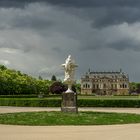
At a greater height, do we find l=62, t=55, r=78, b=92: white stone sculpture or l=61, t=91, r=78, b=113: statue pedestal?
l=62, t=55, r=78, b=92: white stone sculpture

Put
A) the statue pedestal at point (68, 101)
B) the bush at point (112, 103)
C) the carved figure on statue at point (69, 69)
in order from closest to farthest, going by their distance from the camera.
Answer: the statue pedestal at point (68, 101), the carved figure on statue at point (69, 69), the bush at point (112, 103)

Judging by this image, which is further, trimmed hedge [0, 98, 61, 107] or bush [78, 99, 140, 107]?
trimmed hedge [0, 98, 61, 107]

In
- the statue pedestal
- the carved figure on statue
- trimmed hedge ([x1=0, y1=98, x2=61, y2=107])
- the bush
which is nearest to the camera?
the statue pedestal

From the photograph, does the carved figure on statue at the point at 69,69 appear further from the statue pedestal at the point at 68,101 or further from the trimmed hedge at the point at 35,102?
the trimmed hedge at the point at 35,102

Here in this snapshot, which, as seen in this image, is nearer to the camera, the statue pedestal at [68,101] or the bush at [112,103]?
the statue pedestal at [68,101]

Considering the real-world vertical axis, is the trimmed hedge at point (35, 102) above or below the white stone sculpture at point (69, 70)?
below

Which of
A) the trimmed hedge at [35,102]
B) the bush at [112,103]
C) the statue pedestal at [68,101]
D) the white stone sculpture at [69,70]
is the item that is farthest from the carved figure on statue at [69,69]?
the bush at [112,103]

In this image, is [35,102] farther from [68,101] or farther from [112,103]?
[68,101]

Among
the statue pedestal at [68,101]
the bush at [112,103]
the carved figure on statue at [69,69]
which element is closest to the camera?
the statue pedestal at [68,101]

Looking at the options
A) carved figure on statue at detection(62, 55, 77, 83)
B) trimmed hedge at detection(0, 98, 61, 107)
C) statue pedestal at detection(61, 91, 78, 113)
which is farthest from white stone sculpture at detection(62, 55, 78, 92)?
trimmed hedge at detection(0, 98, 61, 107)

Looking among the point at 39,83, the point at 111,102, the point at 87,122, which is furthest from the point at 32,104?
the point at 39,83

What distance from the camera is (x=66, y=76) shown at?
118 ft

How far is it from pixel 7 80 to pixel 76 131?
96714mm

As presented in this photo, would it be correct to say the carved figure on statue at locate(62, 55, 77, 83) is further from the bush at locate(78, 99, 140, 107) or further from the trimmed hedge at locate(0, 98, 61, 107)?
the bush at locate(78, 99, 140, 107)
